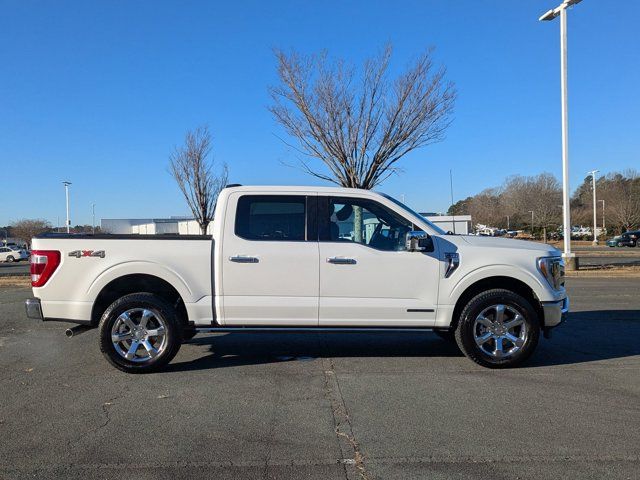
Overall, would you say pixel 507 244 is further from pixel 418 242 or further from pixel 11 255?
pixel 11 255

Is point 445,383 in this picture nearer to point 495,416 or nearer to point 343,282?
point 495,416

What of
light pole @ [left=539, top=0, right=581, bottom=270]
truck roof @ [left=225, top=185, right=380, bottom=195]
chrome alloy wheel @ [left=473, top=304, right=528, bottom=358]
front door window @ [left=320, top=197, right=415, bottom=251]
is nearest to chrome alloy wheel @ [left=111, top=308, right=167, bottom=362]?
truck roof @ [left=225, top=185, right=380, bottom=195]

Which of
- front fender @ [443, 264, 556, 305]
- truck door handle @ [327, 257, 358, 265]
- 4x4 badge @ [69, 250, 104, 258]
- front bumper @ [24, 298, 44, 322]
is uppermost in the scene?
4x4 badge @ [69, 250, 104, 258]

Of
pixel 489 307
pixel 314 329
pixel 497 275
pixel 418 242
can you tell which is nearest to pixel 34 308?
pixel 314 329

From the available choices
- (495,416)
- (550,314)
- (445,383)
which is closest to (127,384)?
(445,383)

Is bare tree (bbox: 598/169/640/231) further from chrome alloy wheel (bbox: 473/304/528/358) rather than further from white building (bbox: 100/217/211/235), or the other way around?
chrome alloy wheel (bbox: 473/304/528/358)

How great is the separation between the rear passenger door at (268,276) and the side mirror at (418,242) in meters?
1.02

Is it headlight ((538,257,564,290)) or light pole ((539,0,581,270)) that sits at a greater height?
light pole ((539,0,581,270))

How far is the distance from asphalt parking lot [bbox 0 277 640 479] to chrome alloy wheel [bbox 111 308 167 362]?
0.31 meters

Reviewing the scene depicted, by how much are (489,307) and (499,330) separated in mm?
283

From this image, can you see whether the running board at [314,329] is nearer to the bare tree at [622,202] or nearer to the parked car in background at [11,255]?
the parked car in background at [11,255]

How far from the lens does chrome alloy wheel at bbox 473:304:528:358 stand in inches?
235

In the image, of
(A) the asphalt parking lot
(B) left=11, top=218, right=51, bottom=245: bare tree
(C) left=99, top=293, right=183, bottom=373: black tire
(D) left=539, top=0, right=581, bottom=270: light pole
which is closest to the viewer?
(A) the asphalt parking lot

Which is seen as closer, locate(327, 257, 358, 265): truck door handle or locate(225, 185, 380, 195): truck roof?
locate(327, 257, 358, 265): truck door handle
